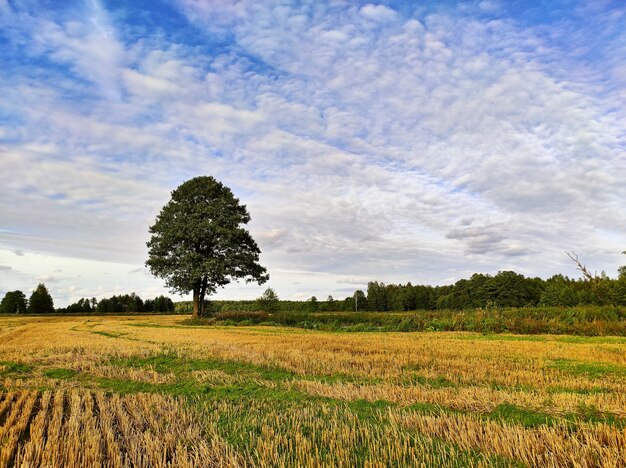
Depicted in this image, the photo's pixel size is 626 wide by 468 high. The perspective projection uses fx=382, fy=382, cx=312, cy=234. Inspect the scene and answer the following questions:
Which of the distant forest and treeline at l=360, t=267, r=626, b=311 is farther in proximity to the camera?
the distant forest

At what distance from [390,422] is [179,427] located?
3.50 metres

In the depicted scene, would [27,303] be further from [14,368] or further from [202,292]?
[14,368]

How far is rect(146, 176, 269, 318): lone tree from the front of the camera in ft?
132

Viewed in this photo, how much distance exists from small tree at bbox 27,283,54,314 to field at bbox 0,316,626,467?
9638 cm

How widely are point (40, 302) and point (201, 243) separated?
75.9 metres

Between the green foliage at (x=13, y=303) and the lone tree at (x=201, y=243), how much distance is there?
7294 cm

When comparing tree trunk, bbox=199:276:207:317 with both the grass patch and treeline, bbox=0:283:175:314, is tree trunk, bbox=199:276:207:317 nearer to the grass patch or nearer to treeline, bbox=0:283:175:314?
the grass patch

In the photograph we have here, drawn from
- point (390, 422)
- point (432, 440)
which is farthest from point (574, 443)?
point (390, 422)

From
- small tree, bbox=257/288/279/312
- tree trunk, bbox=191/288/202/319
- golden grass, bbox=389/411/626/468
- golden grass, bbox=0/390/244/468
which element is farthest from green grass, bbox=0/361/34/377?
small tree, bbox=257/288/279/312

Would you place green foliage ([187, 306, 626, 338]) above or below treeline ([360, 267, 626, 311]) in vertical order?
below

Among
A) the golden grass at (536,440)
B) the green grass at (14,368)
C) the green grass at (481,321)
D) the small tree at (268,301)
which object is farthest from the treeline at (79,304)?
the golden grass at (536,440)

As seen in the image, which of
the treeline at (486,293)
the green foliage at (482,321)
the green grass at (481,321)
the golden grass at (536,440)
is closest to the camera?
the golden grass at (536,440)

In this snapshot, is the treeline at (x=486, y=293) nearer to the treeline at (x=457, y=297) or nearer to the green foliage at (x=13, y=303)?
the treeline at (x=457, y=297)

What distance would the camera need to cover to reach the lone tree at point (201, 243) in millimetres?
40250
